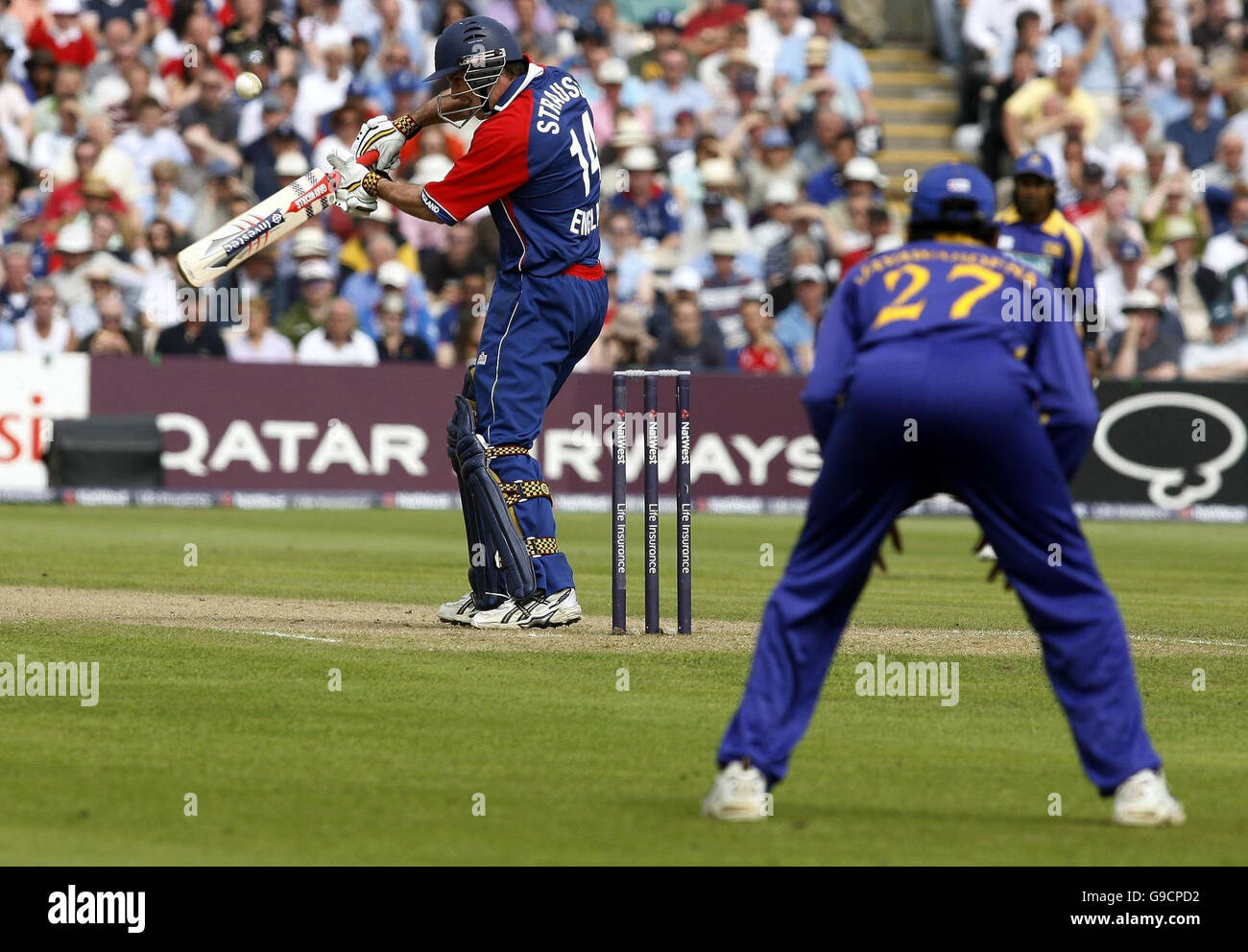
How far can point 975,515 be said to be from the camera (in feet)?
22.5

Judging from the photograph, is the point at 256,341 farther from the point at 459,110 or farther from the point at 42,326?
the point at 459,110

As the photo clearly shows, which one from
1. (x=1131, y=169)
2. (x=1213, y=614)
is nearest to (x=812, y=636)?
(x=1213, y=614)

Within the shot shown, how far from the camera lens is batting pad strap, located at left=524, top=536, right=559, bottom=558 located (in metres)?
11.5

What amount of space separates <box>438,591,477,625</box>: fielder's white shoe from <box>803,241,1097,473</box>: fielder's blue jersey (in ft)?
16.7

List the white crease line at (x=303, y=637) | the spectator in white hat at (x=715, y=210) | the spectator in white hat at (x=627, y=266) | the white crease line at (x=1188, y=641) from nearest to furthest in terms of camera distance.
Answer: the white crease line at (x=303, y=637), the white crease line at (x=1188, y=641), the spectator in white hat at (x=627, y=266), the spectator in white hat at (x=715, y=210)

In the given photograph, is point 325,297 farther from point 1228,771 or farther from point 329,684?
point 1228,771

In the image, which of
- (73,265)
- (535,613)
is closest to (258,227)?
(535,613)

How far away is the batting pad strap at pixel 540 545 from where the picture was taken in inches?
452

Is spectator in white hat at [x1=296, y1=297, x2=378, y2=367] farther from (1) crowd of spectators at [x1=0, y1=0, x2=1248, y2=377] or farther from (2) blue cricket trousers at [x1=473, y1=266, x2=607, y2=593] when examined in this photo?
(2) blue cricket trousers at [x1=473, y1=266, x2=607, y2=593]

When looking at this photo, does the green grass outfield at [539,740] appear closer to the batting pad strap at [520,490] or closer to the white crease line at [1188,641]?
the white crease line at [1188,641]

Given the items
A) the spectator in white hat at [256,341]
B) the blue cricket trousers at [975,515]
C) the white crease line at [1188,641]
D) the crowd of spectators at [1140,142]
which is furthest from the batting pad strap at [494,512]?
the crowd of spectators at [1140,142]

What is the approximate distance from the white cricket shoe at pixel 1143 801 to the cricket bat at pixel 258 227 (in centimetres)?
609

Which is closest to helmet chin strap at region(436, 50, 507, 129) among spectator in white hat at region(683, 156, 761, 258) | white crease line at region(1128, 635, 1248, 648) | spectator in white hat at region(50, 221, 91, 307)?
white crease line at region(1128, 635, 1248, 648)
